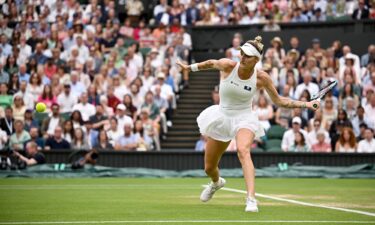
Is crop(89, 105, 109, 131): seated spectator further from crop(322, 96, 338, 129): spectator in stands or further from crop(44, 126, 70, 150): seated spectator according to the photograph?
crop(322, 96, 338, 129): spectator in stands

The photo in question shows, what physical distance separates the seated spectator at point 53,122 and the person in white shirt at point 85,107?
744 millimetres

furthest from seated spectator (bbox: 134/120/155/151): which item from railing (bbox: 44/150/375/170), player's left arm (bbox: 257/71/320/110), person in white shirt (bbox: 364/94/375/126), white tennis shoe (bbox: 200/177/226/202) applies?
player's left arm (bbox: 257/71/320/110)

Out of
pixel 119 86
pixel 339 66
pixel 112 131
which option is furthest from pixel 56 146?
pixel 339 66

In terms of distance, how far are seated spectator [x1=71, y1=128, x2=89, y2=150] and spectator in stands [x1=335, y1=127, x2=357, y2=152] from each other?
626 cm

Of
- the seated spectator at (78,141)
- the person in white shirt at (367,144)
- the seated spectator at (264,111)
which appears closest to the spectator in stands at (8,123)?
the seated spectator at (78,141)

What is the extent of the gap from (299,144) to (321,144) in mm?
559

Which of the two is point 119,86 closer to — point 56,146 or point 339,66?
point 56,146

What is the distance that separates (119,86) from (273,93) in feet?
42.8

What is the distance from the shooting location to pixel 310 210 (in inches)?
411

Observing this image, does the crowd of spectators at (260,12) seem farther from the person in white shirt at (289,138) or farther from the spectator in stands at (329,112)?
the person in white shirt at (289,138)

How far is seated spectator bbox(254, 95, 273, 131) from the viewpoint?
71.6 feet

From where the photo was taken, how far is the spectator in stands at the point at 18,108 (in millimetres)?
22328

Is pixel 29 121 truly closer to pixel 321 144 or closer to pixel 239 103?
pixel 321 144

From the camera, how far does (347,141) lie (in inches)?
805
